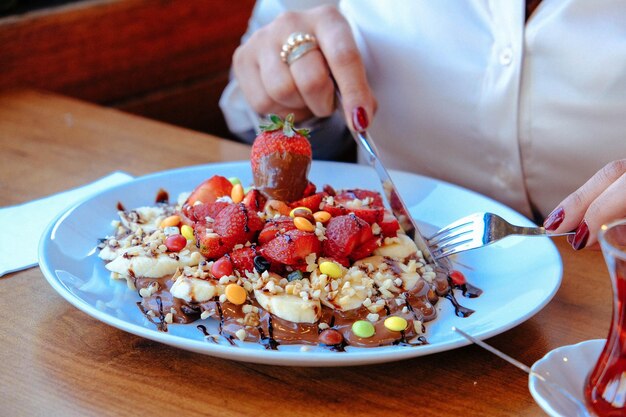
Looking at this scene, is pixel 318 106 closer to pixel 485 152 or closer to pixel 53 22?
pixel 485 152

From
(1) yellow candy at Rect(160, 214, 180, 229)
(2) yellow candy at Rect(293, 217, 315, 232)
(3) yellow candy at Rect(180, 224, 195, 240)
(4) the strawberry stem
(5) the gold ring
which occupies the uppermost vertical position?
(5) the gold ring

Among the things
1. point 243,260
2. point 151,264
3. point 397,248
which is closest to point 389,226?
point 397,248

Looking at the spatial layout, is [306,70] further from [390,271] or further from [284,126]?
[390,271]

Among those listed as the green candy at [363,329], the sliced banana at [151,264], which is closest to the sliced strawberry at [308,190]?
the sliced banana at [151,264]

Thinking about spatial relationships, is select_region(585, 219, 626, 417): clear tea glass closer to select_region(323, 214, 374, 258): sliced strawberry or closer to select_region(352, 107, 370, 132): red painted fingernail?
select_region(323, 214, 374, 258): sliced strawberry

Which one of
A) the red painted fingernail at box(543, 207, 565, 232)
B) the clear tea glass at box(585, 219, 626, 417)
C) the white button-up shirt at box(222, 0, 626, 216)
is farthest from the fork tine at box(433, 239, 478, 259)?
the white button-up shirt at box(222, 0, 626, 216)

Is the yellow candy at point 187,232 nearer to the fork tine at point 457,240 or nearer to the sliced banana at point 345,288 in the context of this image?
the sliced banana at point 345,288
